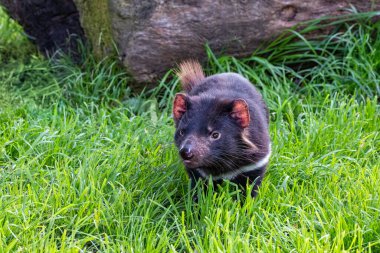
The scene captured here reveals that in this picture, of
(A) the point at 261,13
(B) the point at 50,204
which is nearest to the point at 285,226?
(B) the point at 50,204

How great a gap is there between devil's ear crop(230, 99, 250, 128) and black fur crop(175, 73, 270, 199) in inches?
0.6

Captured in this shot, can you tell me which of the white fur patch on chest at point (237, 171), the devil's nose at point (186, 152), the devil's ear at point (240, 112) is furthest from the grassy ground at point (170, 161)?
the devil's ear at point (240, 112)

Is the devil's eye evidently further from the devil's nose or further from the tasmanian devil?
the devil's nose

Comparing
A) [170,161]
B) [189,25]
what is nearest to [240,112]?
[170,161]

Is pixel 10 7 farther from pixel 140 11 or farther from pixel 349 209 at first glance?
pixel 349 209

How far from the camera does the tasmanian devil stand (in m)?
3.49

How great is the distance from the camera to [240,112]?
3.55 meters

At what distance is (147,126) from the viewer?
4.68 metres

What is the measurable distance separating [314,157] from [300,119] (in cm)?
48

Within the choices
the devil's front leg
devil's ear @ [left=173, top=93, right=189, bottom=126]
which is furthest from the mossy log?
the devil's front leg

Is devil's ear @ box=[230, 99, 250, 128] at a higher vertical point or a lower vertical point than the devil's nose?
higher

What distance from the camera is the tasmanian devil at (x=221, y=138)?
3492 mm

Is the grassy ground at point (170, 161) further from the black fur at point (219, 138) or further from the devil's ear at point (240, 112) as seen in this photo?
the devil's ear at point (240, 112)

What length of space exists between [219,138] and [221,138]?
0.04 ft
